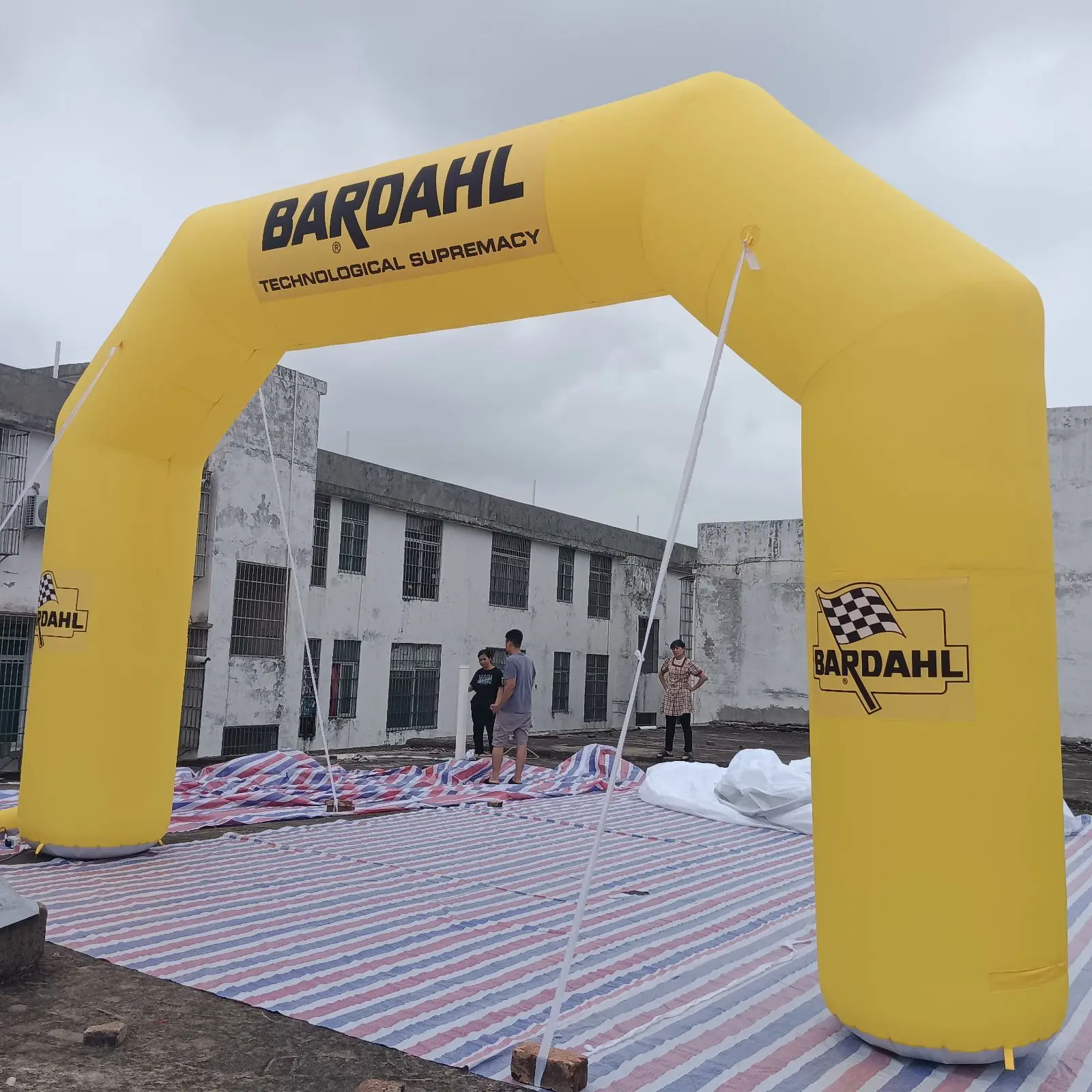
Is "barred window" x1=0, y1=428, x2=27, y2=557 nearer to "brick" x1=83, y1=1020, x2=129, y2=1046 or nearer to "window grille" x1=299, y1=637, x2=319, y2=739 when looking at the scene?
"window grille" x1=299, y1=637, x2=319, y2=739

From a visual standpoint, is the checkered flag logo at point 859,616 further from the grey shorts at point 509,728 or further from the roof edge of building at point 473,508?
the roof edge of building at point 473,508

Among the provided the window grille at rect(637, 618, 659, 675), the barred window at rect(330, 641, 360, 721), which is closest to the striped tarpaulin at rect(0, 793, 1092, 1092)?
the barred window at rect(330, 641, 360, 721)

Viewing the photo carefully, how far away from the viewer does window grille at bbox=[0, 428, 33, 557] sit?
1091 centimetres

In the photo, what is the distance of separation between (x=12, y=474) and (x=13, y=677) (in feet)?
7.59

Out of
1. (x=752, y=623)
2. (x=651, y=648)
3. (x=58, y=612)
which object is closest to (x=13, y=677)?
(x=58, y=612)

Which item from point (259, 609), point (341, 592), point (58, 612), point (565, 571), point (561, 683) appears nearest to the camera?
point (58, 612)

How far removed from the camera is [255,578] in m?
14.6

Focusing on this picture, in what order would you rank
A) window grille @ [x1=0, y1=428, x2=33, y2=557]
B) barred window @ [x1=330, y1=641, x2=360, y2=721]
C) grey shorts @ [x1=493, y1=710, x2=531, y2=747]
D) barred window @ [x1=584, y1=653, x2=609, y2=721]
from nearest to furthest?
grey shorts @ [x1=493, y1=710, x2=531, y2=747] → window grille @ [x1=0, y1=428, x2=33, y2=557] → barred window @ [x1=330, y1=641, x2=360, y2=721] → barred window @ [x1=584, y1=653, x2=609, y2=721]

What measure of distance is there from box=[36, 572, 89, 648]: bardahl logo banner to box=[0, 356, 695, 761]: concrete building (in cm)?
522

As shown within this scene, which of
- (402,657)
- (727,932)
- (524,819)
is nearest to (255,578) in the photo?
(402,657)

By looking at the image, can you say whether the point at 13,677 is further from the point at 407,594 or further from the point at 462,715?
the point at 407,594

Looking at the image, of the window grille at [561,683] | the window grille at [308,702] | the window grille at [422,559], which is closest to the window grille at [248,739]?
the window grille at [308,702]

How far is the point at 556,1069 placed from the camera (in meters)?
2.86

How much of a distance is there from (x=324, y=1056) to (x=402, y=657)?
569 inches
